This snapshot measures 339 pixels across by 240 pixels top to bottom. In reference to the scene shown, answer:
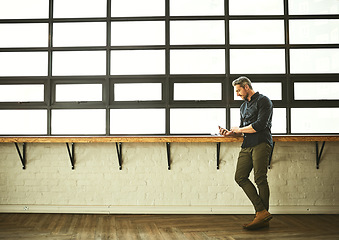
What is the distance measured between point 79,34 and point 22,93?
3.80 feet

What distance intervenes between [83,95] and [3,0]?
5.89 ft

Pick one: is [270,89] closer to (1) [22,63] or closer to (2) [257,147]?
(2) [257,147]

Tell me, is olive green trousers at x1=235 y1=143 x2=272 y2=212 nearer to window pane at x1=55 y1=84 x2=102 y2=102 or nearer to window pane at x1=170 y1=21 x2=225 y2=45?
window pane at x1=170 y1=21 x2=225 y2=45

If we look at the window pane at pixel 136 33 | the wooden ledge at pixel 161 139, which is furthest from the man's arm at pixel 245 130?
the window pane at pixel 136 33

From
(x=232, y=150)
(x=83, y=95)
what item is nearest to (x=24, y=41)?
(x=83, y=95)

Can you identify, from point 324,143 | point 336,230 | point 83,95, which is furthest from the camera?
point 83,95

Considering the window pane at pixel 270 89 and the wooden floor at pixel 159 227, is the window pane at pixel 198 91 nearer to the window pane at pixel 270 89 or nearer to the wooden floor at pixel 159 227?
the window pane at pixel 270 89

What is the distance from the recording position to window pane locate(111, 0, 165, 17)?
440 cm

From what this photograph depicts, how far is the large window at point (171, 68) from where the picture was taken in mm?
4344

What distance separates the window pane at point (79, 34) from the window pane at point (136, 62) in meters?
0.32

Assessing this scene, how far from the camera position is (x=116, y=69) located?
4.38m

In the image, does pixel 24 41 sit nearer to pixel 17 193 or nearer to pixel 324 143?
pixel 17 193

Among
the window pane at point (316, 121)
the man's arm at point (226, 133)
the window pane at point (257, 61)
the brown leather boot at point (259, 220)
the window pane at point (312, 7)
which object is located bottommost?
the brown leather boot at point (259, 220)

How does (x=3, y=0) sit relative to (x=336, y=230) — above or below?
above
